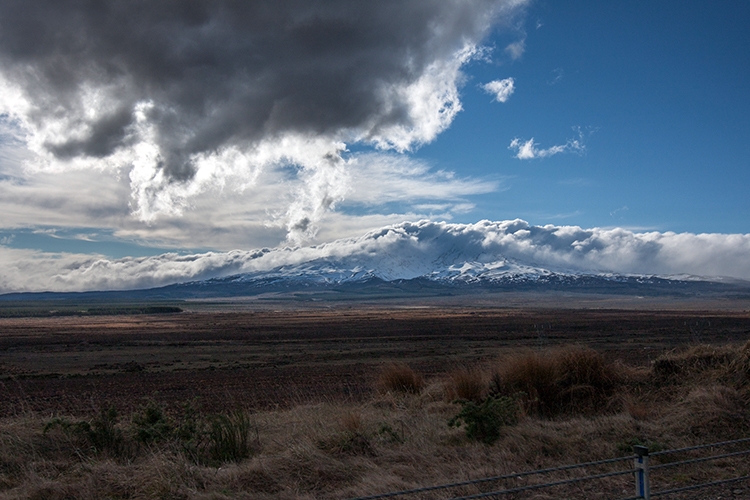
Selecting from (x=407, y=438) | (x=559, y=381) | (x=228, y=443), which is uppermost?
(x=559, y=381)

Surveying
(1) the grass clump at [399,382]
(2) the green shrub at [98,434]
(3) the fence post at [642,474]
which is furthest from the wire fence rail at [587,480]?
(1) the grass clump at [399,382]

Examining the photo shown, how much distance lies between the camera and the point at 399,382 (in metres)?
13.4

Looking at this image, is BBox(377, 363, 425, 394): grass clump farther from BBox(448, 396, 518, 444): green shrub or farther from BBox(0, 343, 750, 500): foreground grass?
BBox(448, 396, 518, 444): green shrub

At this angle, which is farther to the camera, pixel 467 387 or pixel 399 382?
pixel 399 382

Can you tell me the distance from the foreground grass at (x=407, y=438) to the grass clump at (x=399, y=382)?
4.38ft

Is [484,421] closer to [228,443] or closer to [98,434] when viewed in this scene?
[228,443]

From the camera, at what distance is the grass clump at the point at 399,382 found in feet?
43.3

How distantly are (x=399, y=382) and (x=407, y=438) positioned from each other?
4.97m

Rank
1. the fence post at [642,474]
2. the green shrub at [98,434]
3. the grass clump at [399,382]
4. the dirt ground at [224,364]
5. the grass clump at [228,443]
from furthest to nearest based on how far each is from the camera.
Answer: the dirt ground at [224,364] → the grass clump at [399,382] → the green shrub at [98,434] → the grass clump at [228,443] → the fence post at [642,474]

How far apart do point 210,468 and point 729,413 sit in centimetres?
840

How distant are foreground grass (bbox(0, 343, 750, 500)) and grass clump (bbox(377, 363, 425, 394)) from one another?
1.34 metres

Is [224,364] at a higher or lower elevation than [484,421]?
lower

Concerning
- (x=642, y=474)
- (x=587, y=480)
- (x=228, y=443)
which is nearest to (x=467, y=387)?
(x=587, y=480)

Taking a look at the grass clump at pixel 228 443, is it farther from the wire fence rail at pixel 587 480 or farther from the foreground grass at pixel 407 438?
the wire fence rail at pixel 587 480
